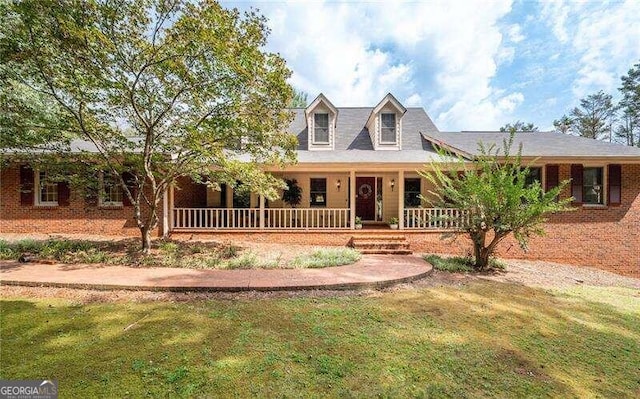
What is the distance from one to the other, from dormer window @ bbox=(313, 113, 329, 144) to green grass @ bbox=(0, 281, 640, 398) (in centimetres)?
844

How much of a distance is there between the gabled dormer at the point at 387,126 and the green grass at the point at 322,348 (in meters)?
8.40

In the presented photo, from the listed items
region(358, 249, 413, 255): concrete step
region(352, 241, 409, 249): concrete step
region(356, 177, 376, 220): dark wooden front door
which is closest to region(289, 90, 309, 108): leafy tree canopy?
region(356, 177, 376, 220): dark wooden front door

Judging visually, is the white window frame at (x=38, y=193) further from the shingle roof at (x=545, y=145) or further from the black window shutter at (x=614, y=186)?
the black window shutter at (x=614, y=186)

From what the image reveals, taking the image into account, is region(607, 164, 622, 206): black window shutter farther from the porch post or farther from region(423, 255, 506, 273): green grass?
the porch post

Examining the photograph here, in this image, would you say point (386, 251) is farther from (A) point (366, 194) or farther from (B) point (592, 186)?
(B) point (592, 186)

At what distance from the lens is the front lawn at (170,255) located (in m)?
6.96

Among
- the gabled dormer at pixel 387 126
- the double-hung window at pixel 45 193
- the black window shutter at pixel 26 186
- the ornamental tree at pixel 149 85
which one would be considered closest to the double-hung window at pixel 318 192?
the gabled dormer at pixel 387 126

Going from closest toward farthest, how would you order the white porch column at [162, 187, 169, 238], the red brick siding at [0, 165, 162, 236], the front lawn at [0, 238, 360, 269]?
the front lawn at [0, 238, 360, 269] < the white porch column at [162, 187, 169, 238] < the red brick siding at [0, 165, 162, 236]

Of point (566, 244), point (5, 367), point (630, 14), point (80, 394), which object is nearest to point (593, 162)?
point (566, 244)

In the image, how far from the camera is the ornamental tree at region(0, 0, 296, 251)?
20.0 ft

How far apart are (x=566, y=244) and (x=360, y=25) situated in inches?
431

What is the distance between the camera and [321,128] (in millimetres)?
12258

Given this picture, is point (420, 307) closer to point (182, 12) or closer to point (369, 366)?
point (369, 366)

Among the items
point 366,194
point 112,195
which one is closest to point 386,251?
point 366,194
